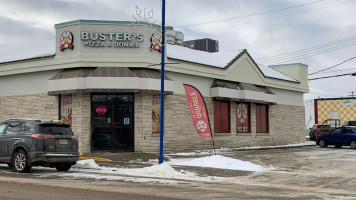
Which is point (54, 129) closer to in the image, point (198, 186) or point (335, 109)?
point (198, 186)

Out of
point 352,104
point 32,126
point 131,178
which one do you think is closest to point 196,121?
point 131,178

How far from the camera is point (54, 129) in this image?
14664 mm

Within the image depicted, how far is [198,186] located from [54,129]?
549 centimetres

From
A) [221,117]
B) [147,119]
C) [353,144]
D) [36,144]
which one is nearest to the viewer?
[36,144]

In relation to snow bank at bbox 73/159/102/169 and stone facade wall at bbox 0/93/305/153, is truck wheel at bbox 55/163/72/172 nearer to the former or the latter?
snow bank at bbox 73/159/102/169

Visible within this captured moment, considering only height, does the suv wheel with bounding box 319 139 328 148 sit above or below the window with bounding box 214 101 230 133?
below

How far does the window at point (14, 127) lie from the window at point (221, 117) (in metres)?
15.6

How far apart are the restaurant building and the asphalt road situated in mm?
7871

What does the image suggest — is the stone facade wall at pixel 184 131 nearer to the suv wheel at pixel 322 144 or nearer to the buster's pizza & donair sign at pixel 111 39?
the buster's pizza & donair sign at pixel 111 39

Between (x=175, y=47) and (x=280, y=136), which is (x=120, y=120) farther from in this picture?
(x=280, y=136)

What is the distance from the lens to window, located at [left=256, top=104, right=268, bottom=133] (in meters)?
32.7

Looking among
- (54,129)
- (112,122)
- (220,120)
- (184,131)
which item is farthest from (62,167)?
(220,120)

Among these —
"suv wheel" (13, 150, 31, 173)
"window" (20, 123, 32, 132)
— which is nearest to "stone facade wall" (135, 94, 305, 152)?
"window" (20, 123, 32, 132)

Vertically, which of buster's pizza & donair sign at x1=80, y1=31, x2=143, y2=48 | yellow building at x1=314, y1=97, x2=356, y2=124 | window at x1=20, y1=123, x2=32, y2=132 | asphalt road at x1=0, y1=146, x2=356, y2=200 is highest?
buster's pizza & donair sign at x1=80, y1=31, x2=143, y2=48
